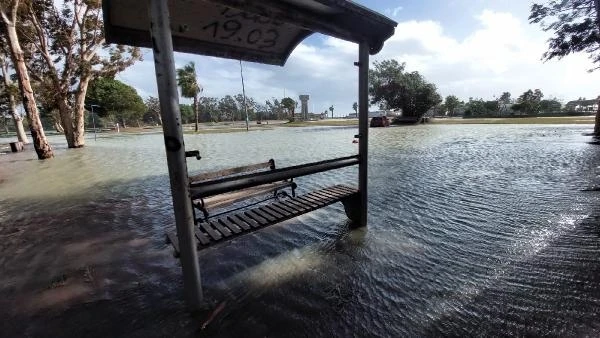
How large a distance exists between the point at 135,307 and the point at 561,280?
4368mm

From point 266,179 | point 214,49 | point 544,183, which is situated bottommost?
point 544,183

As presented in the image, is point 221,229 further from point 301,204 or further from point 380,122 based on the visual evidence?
point 380,122

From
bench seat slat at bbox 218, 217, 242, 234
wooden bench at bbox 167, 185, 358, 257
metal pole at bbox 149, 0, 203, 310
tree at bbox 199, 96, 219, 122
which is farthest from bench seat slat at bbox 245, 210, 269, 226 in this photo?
tree at bbox 199, 96, 219, 122

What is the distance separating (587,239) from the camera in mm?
3980

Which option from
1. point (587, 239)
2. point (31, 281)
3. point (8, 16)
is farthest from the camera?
point (8, 16)

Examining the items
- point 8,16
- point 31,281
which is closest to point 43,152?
point 8,16

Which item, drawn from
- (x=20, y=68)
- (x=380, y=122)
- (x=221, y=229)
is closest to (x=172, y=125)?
(x=221, y=229)

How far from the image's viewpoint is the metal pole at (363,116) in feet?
14.0

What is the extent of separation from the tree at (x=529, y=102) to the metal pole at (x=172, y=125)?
257ft

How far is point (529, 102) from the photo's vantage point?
6334cm

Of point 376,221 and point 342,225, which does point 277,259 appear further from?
point 376,221

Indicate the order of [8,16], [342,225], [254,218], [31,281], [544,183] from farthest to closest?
[8,16], [544,183], [342,225], [254,218], [31,281]

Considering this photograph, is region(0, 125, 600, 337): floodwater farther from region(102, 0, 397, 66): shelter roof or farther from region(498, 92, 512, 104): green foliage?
region(498, 92, 512, 104): green foliage

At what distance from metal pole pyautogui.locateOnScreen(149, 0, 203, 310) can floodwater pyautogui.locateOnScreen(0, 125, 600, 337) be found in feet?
2.53
